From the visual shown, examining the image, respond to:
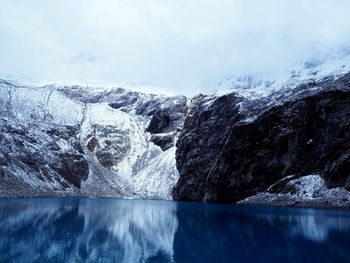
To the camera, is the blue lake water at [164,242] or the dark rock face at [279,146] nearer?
the blue lake water at [164,242]

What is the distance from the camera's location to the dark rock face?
142 metres

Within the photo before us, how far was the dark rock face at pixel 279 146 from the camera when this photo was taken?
142375 mm

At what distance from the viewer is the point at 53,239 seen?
46312mm

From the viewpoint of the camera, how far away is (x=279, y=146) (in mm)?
152500

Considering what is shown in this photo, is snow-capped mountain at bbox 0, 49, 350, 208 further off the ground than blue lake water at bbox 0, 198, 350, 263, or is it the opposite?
snow-capped mountain at bbox 0, 49, 350, 208

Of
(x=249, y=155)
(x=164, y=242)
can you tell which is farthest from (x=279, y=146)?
(x=164, y=242)

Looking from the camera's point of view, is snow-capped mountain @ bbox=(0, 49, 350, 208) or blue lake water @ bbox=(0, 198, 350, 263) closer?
blue lake water @ bbox=(0, 198, 350, 263)

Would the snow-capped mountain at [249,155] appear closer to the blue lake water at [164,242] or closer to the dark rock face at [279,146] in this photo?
Result: the dark rock face at [279,146]

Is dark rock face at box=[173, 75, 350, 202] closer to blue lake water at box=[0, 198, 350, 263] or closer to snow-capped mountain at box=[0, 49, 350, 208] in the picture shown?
snow-capped mountain at box=[0, 49, 350, 208]

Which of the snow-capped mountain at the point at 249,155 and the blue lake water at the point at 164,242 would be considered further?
the snow-capped mountain at the point at 249,155

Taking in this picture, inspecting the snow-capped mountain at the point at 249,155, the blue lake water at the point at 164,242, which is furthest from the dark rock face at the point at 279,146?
the blue lake water at the point at 164,242

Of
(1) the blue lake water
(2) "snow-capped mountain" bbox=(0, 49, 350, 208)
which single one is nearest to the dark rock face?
(2) "snow-capped mountain" bbox=(0, 49, 350, 208)

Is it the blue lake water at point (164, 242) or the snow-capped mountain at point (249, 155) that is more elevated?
the snow-capped mountain at point (249, 155)

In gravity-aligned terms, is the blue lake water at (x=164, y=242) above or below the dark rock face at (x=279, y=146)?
below
